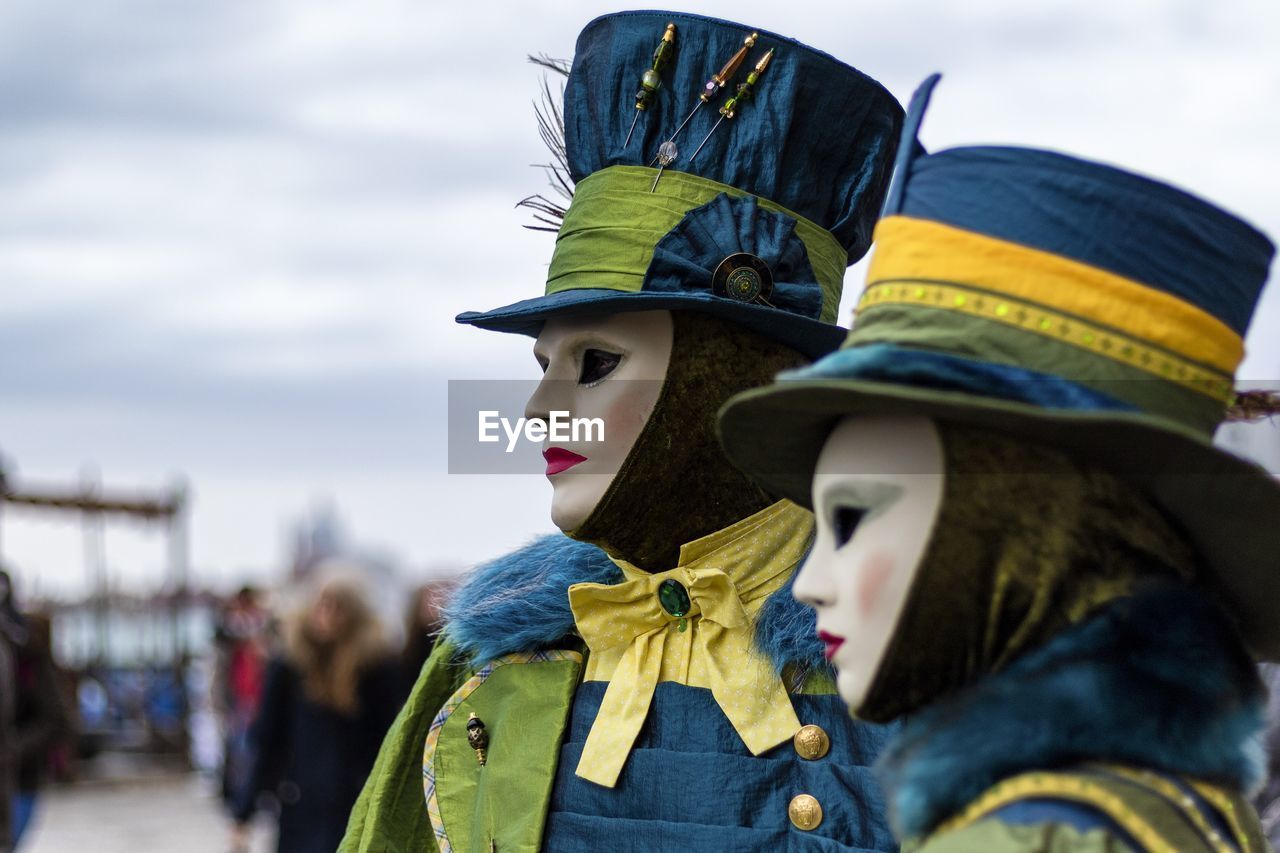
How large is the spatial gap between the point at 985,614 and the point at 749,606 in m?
0.86

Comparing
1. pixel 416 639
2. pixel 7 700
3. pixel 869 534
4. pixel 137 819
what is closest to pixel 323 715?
pixel 416 639

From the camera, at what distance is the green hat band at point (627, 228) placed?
2.47m

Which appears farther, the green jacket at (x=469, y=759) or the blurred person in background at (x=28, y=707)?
the blurred person in background at (x=28, y=707)

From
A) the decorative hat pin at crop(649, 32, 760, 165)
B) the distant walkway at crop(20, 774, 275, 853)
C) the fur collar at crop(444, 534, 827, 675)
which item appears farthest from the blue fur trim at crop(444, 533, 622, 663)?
the distant walkway at crop(20, 774, 275, 853)

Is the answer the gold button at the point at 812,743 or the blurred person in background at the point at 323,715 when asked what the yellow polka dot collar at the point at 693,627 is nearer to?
the gold button at the point at 812,743

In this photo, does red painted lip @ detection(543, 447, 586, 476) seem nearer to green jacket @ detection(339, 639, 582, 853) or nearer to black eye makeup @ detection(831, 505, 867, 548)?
green jacket @ detection(339, 639, 582, 853)

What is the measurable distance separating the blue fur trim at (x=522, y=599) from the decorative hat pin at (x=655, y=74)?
2.50 feet

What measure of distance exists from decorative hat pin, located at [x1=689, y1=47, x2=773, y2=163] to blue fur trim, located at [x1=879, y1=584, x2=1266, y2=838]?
1.28m

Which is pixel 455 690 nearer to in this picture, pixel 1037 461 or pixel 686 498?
pixel 686 498

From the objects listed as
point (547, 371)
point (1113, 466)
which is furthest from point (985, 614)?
point (547, 371)

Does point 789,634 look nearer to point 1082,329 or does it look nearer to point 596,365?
point 596,365

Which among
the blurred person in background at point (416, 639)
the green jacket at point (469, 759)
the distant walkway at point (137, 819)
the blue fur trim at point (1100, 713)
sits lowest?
the distant walkway at point (137, 819)

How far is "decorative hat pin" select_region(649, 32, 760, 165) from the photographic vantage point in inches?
100

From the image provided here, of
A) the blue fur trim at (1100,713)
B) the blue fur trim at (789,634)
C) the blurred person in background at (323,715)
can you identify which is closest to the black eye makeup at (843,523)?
the blue fur trim at (1100,713)
